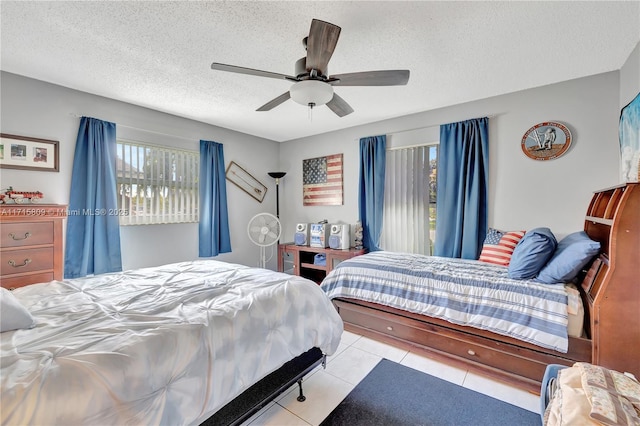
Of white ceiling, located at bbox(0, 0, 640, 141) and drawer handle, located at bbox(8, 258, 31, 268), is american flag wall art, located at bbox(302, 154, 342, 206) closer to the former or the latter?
white ceiling, located at bbox(0, 0, 640, 141)

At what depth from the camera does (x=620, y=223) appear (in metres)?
1.48

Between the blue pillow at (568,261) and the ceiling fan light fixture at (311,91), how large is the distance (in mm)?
1951

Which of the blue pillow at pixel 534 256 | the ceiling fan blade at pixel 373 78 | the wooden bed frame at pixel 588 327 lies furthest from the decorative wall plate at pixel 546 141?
the ceiling fan blade at pixel 373 78

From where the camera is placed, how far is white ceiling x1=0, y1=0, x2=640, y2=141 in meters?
1.59

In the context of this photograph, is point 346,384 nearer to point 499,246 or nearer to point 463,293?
point 463,293

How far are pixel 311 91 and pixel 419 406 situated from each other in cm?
→ 215

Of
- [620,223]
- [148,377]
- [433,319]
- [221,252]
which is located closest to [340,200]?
[221,252]

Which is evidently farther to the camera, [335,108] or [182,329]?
[335,108]

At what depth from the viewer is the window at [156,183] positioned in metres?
3.07

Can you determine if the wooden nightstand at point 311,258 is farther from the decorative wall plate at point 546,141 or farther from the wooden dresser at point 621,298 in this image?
the wooden dresser at point 621,298

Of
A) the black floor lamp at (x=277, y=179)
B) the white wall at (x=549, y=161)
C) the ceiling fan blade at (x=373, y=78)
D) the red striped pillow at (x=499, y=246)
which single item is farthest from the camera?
the black floor lamp at (x=277, y=179)

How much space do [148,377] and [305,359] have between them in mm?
1027

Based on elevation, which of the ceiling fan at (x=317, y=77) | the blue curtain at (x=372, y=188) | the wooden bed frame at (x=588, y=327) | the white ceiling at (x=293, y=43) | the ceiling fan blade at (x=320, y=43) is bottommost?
the wooden bed frame at (x=588, y=327)

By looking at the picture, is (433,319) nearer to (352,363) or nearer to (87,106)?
(352,363)
